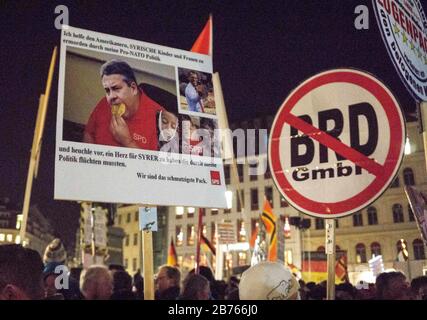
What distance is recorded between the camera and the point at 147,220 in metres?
2.85

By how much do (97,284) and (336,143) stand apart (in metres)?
2.89

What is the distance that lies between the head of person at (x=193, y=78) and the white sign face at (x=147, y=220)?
2.95 ft

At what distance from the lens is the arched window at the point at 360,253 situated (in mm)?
48031

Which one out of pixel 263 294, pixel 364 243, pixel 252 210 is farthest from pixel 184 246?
pixel 263 294

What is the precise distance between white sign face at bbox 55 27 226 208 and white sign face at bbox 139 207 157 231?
18 centimetres

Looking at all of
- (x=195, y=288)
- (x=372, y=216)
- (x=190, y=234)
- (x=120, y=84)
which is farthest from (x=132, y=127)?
(x=190, y=234)

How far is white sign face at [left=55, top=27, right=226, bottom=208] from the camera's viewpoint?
8.57ft

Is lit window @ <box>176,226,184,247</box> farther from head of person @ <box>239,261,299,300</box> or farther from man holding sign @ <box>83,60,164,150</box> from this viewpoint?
head of person @ <box>239,261,299,300</box>

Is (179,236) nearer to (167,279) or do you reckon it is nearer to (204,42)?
(167,279)

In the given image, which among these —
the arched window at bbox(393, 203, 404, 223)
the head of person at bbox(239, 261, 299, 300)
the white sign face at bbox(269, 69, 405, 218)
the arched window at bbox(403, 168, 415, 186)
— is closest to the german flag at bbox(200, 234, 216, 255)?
the white sign face at bbox(269, 69, 405, 218)

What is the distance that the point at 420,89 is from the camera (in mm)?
3033

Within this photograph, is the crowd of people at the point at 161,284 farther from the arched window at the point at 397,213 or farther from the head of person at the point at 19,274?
the arched window at the point at 397,213

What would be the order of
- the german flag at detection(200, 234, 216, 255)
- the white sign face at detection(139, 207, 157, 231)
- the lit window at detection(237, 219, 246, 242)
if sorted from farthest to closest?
the lit window at detection(237, 219, 246, 242)
the german flag at detection(200, 234, 216, 255)
the white sign face at detection(139, 207, 157, 231)

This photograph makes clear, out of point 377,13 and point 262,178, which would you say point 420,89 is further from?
point 262,178
